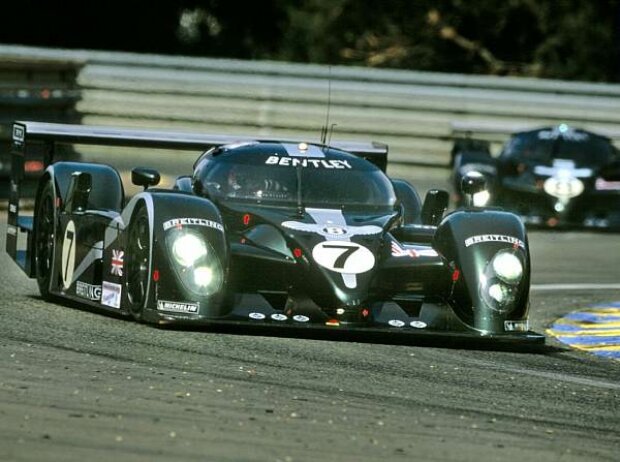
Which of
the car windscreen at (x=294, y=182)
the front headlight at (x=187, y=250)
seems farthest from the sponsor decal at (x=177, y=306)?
the car windscreen at (x=294, y=182)

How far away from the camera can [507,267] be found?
10.3m

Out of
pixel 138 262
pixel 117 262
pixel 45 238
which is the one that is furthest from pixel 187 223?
pixel 45 238

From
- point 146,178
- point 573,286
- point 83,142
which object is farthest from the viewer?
point 573,286

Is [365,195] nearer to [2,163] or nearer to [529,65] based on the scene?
[2,163]

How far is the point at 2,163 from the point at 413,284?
9390 mm

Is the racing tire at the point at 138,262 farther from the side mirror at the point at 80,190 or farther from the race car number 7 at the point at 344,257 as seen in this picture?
the side mirror at the point at 80,190

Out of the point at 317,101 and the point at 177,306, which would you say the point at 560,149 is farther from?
the point at 177,306

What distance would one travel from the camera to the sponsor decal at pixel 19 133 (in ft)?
40.8

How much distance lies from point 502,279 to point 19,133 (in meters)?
3.97

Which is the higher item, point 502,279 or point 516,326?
point 502,279

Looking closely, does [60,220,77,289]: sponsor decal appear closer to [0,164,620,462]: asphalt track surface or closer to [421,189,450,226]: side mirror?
[0,164,620,462]: asphalt track surface

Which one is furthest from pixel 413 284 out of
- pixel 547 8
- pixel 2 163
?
pixel 547 8

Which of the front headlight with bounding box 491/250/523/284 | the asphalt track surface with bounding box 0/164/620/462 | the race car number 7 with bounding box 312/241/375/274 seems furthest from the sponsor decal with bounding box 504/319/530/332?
the race car number 7 with bounding box 312/241/375/274

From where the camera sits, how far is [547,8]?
37.6m
